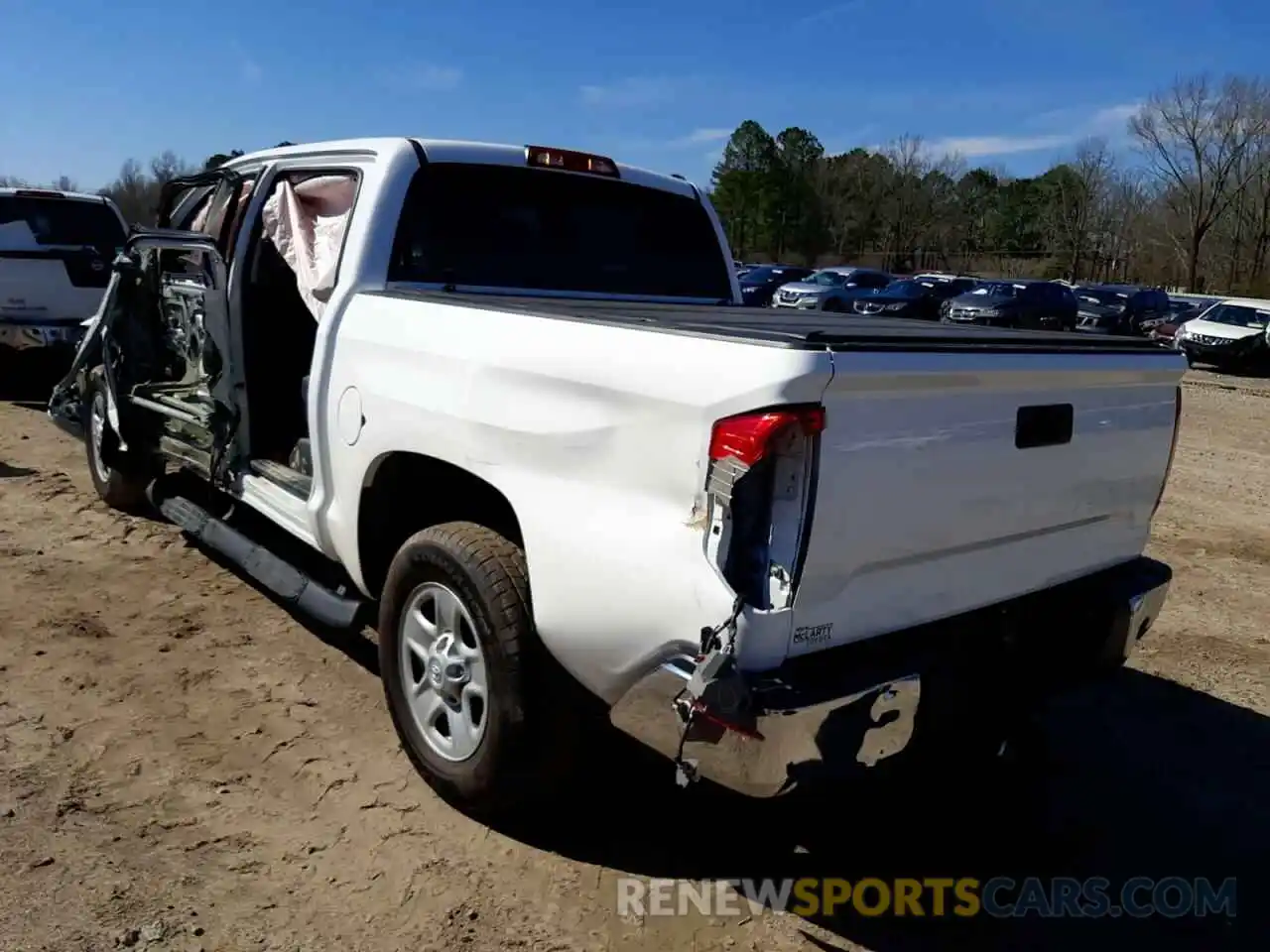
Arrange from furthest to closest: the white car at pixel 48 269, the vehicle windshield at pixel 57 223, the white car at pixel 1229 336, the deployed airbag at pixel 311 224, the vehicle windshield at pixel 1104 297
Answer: the vehicle windshield at pixel 1104 297 → the white car at pixel 1229 336 → the vehicle windshield at pixel 57 223 → the white car at pixel 48 269 → the deployed airbag at pixel 311 224

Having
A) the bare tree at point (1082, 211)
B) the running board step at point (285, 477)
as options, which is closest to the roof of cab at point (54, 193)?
the running board step at point (285, 477)

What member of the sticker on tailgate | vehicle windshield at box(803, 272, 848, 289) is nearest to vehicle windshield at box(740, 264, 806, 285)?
vehicle windshield at box(803, 272, 848, 289)

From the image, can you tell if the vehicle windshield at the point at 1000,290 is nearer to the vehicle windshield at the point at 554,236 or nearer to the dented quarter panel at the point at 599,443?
the vehicle windshield at the point at 554,236

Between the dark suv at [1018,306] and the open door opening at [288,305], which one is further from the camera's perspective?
the dark suv at [1018,306]

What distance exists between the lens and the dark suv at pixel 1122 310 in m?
28.2

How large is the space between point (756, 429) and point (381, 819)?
1899mm

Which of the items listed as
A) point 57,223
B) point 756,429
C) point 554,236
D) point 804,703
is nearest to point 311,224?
point 554,236

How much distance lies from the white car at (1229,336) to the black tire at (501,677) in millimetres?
22108

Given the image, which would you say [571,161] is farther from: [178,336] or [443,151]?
[178,336]

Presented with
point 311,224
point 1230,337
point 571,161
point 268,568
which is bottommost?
point 1230,337

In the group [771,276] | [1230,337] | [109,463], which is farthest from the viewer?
[771,276]

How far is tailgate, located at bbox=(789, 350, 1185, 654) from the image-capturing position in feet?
8.27

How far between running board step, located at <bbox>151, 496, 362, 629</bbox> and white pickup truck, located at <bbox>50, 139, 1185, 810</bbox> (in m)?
0.02

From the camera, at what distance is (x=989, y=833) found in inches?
140
